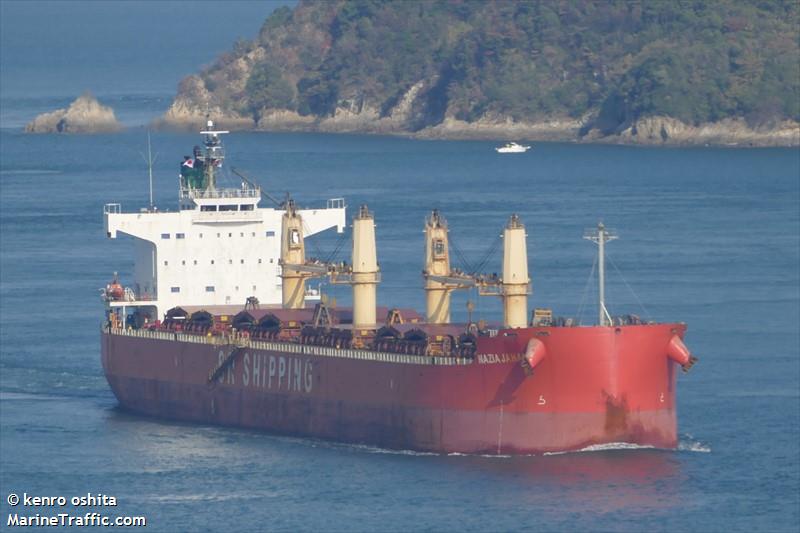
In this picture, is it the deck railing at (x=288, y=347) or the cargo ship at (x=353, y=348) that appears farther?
the deck railing at (x=288, y=347)

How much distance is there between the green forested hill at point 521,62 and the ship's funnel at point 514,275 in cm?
8792

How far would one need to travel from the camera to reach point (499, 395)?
141 ft

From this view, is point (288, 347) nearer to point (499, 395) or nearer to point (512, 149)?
point (499, 395)

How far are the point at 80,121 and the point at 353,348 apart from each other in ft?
348

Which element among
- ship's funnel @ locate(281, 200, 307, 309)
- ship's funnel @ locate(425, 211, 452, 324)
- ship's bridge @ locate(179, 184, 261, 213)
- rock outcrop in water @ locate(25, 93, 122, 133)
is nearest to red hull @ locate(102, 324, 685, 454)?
ship's funnel @ locate(425, 211, 452, 324)

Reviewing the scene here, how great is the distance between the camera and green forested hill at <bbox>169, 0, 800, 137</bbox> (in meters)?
136

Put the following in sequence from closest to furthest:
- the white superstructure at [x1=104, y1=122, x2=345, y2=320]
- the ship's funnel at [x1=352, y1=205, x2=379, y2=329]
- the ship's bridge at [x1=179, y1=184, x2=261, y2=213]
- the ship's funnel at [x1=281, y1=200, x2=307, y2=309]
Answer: the ship's funnel at [x1=352, y1=205, x2=379, y2=329], the ship's funnel at [x1=281, y1=200, x2=307, y2=309], the white superstructure at [x1=104, y1=122, x2=345, y2=320], the ship's bridge at [x1=179, y1=184, x2=261, y2=213]

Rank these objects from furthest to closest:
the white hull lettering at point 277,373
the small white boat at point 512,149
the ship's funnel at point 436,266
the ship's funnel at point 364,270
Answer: the small white boat at point 512,149 < the ship's funnel at point 364,270 < the white hull lettering at point 277,373 < the ship's funnel at point 436,266

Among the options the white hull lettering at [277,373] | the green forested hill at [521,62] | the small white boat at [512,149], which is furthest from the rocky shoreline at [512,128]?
the white hull lettering at [277,373]

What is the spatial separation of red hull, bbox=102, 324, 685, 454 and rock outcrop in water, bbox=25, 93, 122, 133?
10359cm

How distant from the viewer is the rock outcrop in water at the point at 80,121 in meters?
150

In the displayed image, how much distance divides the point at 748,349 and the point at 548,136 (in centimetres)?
8947

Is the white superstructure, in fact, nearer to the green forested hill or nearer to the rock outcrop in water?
the green forested hill

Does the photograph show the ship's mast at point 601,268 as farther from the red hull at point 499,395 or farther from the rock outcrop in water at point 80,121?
the rock outcrop in water at point 80,121
